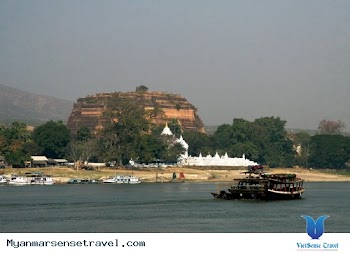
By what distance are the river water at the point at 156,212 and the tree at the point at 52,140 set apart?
57946 millimetres

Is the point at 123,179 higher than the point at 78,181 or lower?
higher

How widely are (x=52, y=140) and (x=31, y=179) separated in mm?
36186

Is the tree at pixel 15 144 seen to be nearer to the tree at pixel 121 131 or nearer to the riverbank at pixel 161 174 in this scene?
the riverbank at pixel 161 174

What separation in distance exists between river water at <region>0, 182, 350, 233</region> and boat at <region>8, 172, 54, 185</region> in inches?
854

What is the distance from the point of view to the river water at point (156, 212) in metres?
70.5

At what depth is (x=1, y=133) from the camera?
17588 centimetres

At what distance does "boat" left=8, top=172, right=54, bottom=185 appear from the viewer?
142375 mm

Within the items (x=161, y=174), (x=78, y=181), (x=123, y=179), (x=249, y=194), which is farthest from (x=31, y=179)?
(x=249, y=194)

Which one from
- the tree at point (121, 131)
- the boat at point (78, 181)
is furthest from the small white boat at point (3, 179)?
the tree at point (121, 131)

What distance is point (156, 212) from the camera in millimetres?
85500

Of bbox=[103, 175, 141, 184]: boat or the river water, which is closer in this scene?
the river water

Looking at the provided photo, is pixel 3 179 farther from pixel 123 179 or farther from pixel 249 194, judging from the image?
pixel 249 194

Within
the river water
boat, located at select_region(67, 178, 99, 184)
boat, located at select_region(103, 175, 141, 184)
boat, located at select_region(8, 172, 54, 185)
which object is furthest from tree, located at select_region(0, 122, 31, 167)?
the river water

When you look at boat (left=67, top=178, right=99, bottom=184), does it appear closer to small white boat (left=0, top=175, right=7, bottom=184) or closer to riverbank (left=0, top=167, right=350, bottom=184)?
riverbank (left=0, top=167, right=350, bottom=184)
